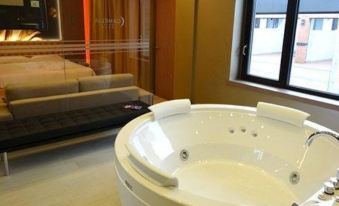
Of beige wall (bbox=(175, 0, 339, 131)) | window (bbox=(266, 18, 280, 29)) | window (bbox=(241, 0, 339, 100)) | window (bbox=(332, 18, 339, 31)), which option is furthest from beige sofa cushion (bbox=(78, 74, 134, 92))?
window (bbox=(332, 18, 339, 31))

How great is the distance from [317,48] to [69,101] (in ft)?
9.43

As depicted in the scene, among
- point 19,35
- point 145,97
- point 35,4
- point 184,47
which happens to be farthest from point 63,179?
point 35,4

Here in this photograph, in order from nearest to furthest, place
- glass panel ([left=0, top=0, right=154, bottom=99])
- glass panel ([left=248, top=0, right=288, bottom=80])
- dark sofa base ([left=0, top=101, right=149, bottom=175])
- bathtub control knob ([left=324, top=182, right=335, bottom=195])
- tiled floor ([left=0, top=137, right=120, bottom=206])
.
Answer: bathtub control knob ([left=324, top=182, right=335, bottom=195])
tiled floor ([left=0, top=137, right=120, bottom=206])
dark sofa base ([left=0, top=101, right=149, bottom=175])
glass panel ([left=248, top=0, right=288, bottom=80])
glass panel ([left=0, top=0, right=154, bottom=99])

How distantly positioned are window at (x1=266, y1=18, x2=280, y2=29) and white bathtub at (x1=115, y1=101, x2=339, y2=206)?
1233mm

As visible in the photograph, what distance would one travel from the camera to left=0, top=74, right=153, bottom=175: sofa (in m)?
2.71

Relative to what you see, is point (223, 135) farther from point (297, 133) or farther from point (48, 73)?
point (48, 73)

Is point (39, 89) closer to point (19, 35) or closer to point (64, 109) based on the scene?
point (64, 109)

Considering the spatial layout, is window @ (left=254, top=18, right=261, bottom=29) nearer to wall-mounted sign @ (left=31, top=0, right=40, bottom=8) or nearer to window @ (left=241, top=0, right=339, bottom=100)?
window @ (left=241, top=0, right=339, bottom=100)

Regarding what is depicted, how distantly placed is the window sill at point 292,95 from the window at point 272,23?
723mm

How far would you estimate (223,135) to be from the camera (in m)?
2.80

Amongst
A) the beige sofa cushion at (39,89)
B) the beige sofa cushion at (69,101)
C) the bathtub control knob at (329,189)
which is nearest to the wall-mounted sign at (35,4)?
the beige sofa cushion at (39,89)

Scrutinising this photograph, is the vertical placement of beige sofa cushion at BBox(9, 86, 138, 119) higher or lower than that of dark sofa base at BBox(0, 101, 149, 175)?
higher

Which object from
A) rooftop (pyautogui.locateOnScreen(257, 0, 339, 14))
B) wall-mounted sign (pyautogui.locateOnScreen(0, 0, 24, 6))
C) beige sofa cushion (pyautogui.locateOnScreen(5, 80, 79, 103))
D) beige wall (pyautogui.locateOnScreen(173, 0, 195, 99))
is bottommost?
beige sofa cushion (pyautogui.locateOnScreen(5, 80, 79, 103))

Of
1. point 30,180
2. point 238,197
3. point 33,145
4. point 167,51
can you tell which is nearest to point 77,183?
point 30,180
